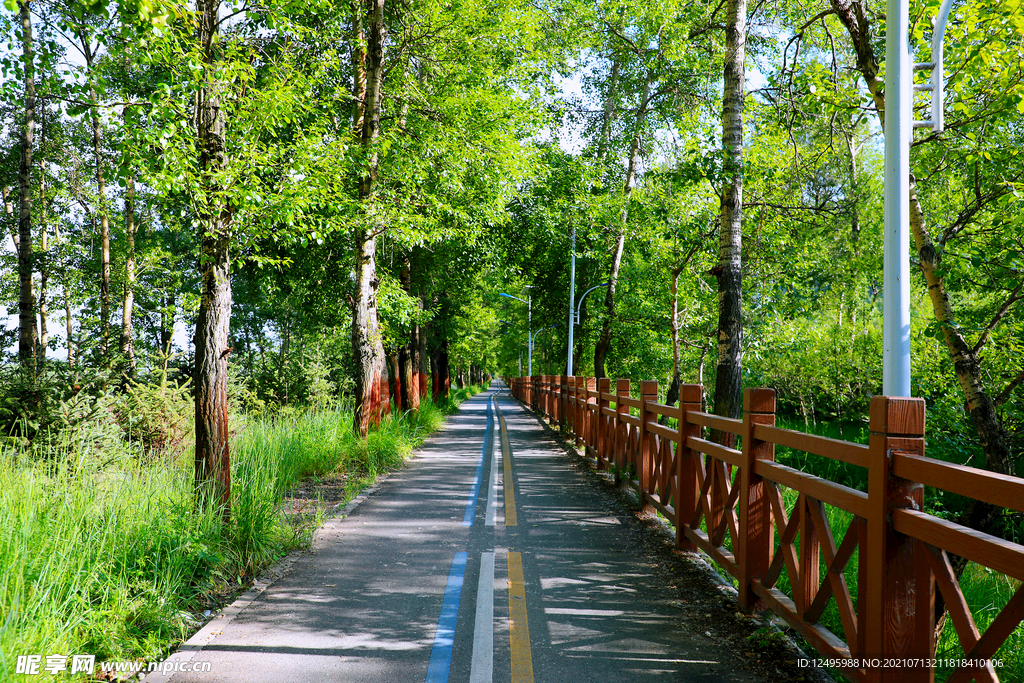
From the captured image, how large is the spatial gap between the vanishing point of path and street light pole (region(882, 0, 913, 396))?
2.36 meters

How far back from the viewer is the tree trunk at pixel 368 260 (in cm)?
1356

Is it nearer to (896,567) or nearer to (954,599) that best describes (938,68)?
(896,567)

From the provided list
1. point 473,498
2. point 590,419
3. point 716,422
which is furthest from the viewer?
point 590,419

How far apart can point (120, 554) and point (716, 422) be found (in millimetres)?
5067

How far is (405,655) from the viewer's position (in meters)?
4.24

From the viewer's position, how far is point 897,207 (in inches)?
190

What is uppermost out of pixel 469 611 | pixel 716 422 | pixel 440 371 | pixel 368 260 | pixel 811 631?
pixel 368 260

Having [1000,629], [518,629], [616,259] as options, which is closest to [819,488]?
[1000,629]

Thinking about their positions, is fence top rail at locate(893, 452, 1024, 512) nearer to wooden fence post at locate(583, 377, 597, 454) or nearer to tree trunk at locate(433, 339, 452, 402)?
wooden fence post at locate(583, 377, 597, 454)

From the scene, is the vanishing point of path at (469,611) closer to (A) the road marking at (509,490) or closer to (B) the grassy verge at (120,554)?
(A) the road marking at (509,490)

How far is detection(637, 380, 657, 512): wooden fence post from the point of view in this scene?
28.4 ft

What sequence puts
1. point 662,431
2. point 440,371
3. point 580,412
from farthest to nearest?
point 440,371
point 580,412
point 662,431

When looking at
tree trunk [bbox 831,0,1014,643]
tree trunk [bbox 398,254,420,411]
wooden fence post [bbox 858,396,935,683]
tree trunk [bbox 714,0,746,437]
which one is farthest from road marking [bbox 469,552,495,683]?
tree trunk [bbox 398,254,420,411]

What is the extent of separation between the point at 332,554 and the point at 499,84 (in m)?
13.7
